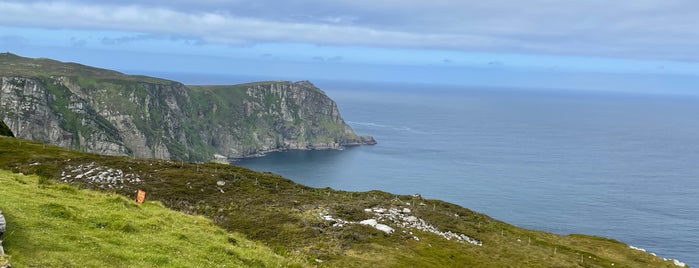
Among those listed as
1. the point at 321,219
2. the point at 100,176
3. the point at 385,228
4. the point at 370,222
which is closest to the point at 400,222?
the point at 370,222

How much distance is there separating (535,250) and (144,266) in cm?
4879

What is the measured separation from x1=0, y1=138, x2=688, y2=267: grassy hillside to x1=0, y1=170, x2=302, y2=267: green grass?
8.57 m

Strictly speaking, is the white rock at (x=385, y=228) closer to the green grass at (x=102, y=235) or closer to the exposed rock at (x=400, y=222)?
the exposed rock at (x=400, y=222)

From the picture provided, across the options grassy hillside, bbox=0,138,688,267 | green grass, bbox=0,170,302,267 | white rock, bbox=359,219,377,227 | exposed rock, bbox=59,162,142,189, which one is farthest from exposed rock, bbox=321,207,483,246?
exposed rock, bbox=59,162,142,189

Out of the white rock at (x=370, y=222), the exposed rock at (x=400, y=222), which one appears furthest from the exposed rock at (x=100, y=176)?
the white rock at (x=370, y=222)

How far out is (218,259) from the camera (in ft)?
86.2

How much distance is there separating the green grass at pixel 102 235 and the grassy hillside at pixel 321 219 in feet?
28.1

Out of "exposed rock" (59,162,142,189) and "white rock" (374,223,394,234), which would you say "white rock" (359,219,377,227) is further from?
"exposed rock" (59,162,142,189)

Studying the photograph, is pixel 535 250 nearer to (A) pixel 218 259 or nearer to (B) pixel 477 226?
(B) pixel 477 226

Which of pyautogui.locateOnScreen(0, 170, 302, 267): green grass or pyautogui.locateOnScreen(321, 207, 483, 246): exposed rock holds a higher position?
pyautogui.locateOnScreen(0, 170, 302, 267): green grass

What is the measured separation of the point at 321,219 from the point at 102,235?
2729 cm

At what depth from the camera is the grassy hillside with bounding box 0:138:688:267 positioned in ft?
144

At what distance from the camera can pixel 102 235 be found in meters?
24.4

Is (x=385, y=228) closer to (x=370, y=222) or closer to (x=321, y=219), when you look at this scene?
(x=370, y=222)
